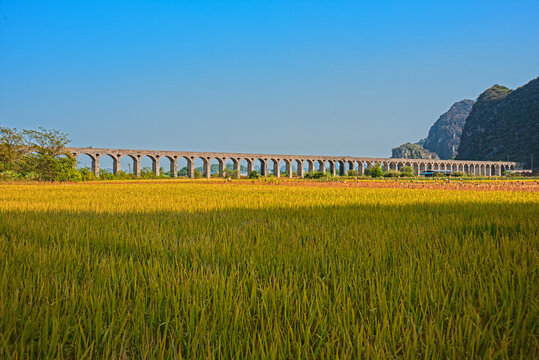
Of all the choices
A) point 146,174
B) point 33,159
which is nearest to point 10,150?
point 33,159

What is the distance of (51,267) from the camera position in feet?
6.57

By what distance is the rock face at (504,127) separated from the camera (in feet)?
332

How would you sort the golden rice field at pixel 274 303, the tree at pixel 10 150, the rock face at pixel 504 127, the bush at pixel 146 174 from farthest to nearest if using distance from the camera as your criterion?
the rock face at pixel 504 127 < the bush at pixel 146 174 < the tree at pixel 10 150 < the golden rice field at pixel 274 303

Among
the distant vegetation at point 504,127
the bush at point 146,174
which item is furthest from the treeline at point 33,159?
the distant vegetation at point 504,127

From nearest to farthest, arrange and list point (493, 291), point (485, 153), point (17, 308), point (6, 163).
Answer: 1. point (17, 308)
2. point (493, 291)
3. point (6, 163)
4. point (485, 153)

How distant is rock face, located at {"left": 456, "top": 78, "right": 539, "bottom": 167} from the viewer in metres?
101

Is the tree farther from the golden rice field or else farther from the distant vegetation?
the distant vegetation

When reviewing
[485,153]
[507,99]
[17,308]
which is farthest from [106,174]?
[507,99]

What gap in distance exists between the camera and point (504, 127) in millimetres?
113000

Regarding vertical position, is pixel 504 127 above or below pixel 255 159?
above

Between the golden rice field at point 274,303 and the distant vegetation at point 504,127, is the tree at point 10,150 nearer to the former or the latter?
the golden rice field at point 274,303

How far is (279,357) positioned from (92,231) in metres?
2.75

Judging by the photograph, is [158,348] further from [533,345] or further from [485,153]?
[485,153]

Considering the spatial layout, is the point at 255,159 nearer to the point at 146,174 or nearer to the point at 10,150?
the point at 146,174
